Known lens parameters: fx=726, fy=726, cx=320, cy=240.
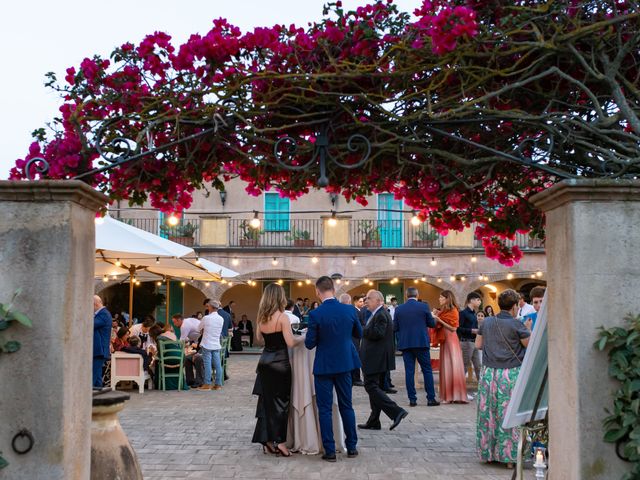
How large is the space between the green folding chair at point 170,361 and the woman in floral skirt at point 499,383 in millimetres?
6993

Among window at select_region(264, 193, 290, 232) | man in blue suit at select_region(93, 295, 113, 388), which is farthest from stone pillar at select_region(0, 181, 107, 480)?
window at select_region(264, 193, 290, 232)

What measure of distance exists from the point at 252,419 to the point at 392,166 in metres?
5.38

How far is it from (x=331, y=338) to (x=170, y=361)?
6.73 metres

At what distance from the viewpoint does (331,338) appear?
708 cm

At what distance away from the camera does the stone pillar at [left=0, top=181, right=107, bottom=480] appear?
13.3ft

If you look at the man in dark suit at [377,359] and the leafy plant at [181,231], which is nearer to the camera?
the man in dark suit at [377,359]

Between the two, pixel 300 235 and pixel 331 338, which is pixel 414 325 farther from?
pixel 300 235

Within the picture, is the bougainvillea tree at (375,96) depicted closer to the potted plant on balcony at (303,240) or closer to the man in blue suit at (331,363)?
the man in blue suit at (331,363)

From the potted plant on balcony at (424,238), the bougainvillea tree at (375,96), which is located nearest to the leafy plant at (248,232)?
the potted plant on balcony at (424,238)

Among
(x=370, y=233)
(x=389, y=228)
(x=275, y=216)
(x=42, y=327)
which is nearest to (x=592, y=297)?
(x=42, y=327)

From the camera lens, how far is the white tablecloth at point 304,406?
24.3 feet

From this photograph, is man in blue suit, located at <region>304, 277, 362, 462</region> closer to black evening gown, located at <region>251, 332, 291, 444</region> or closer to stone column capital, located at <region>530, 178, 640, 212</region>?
black evening gown, located at <region>251, 332, 291, 444</region>

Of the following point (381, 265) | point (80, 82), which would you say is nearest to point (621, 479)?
point (80, 82)

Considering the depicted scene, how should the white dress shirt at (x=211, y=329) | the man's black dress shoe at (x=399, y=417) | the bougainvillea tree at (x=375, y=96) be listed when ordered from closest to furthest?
the bougainvillea tree at (x=375, y=96)
the man's black dress shoe at (x=399, y=417)
the white dress shirt at (x=211, y=329)
